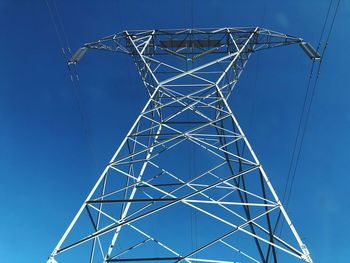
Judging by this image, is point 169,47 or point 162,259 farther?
point 169,47

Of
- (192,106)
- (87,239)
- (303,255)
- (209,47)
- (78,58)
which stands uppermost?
(209,47)

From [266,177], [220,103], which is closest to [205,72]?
[220,103]

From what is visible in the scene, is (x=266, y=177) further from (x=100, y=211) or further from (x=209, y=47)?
(x=209, y=47)

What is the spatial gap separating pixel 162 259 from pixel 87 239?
6.40ft

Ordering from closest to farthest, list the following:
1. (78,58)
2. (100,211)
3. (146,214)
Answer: (146,214) < (100,211) < (78,58)

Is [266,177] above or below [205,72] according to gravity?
below

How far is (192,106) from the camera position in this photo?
10.9m

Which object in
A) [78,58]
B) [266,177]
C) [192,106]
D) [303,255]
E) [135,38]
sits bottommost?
[303,255]

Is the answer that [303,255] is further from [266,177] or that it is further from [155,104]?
[155,104]

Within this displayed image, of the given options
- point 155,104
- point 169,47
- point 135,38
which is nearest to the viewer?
point 155,104

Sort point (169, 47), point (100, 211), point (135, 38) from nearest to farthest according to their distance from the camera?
1. point (100, 211)
2. point (135, 38)
3. point (169, 47)

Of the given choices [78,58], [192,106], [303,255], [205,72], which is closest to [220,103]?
[192,106]

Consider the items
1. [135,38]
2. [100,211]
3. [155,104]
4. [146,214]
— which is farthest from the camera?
[135,38]

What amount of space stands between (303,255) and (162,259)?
9.70ft
